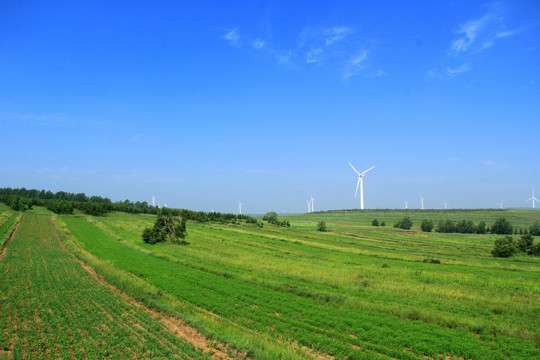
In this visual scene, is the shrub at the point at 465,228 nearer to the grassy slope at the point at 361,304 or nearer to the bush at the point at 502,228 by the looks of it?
the bush at the point at 502,228

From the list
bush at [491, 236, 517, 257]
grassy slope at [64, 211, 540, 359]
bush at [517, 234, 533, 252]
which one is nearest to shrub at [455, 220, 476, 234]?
bush at [517, 234, 533, 252]

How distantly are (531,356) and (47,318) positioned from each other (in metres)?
25.0

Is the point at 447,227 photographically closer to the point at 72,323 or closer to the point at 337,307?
the point at 337,307

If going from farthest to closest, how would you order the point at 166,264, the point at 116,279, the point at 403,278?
1. the point at 166,264
2. the point at 403,278
3. the point at 116,279

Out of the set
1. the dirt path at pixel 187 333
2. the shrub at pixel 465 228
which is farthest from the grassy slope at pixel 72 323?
the shrub at pixel 465 228

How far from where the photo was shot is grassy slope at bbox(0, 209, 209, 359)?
568 inches

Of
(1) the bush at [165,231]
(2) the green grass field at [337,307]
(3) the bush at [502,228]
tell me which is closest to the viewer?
(2) the green grass field at [337,307]

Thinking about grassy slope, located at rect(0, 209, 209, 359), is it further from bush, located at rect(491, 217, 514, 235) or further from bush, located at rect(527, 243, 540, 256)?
bush, located at rect(491, 217, 514, 235)

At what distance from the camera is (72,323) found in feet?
58.2

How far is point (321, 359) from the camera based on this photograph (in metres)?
14.3

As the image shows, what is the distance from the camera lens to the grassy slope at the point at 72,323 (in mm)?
14430

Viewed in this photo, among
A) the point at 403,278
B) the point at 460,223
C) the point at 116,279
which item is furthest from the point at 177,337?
the point at 460,223

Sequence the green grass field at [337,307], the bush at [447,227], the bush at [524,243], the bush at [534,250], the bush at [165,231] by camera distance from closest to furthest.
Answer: the green grass field at [337,307]
the bush at [165,231]
the bush at [534,250]
the bush at [524,243]
the bush at [447,227]

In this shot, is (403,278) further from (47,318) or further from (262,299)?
(47,318)
